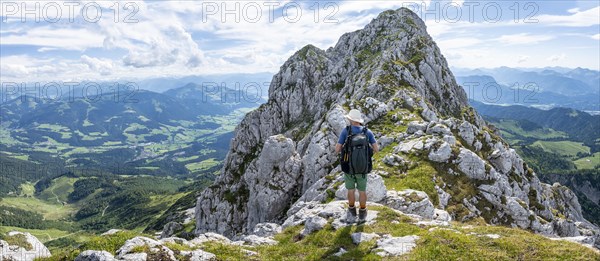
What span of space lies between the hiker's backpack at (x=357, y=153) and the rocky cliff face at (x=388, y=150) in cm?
1129

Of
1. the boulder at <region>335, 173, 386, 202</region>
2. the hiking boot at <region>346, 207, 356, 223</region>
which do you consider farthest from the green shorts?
the boulder at <region>335, 173, 386, 202</region>

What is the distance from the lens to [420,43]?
105062mm

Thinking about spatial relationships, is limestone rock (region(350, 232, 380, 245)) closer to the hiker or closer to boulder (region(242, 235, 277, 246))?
the hiker

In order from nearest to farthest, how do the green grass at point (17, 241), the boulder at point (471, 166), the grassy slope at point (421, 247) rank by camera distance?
the grassy slope at point (421, 247) < the green grass at point (17, 241) < the boulder at point (471, 166)

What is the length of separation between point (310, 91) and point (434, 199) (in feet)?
291

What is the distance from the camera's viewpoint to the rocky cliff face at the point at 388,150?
1555 inches

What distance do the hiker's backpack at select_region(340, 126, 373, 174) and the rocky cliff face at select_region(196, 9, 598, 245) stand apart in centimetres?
1129

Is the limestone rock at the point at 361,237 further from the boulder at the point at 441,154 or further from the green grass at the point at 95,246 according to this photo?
the boulder at the point at 441,154

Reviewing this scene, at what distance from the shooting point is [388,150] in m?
48.8

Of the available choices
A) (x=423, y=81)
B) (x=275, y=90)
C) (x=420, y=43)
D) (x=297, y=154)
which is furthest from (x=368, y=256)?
(x=275, y=90)

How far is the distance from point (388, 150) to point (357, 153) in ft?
Result: 100

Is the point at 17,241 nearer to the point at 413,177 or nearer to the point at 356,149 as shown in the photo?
the point at 356,149

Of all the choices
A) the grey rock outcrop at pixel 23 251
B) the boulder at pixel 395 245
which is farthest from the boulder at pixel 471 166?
the grey rock outcrop at pixel 23 251

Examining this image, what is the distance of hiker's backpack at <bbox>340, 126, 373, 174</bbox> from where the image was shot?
1961 centimetres
